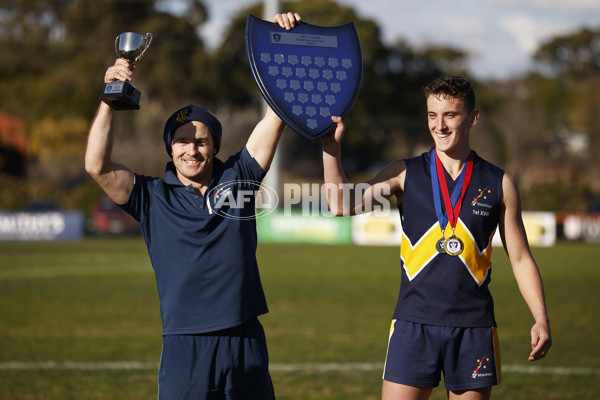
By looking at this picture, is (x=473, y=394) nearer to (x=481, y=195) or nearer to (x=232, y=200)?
(x=481, y=195)

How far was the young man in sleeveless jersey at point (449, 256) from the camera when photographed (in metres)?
3.90

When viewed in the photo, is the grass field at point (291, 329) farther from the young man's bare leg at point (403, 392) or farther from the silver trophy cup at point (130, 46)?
the silver trophy cup at point (130, 46)

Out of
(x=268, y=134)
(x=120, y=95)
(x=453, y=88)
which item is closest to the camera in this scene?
(x=120, y=95)

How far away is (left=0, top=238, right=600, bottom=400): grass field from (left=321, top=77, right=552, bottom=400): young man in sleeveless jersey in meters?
3.21

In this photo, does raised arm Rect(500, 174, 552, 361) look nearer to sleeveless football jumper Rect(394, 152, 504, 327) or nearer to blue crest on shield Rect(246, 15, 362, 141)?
sleeveless football jumper Rect(394, 152, 504, 327)

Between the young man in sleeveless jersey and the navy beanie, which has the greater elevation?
the navy beanie

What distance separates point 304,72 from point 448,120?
744 mm

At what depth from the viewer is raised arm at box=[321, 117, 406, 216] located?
3.90m

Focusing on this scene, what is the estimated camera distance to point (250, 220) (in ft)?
13.4

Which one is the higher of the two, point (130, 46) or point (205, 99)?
point (205, 99)

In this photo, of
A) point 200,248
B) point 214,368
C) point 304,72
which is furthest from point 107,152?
point 214,368

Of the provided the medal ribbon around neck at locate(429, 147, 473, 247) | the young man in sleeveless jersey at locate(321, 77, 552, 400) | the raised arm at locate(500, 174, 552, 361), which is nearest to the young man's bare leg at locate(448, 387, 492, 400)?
the young man in sleeveless jersey at locate(321, 77, 552, 400)

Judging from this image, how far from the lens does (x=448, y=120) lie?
394 centimetres

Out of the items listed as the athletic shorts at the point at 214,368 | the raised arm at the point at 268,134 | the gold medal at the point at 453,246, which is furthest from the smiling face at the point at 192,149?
the gold medal at the point at 453,246
